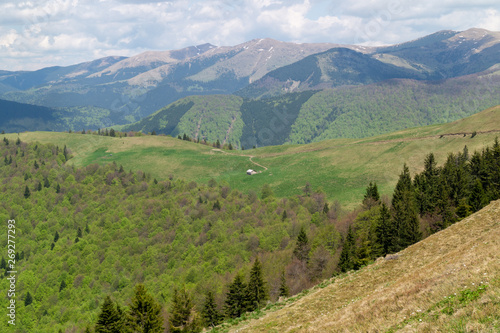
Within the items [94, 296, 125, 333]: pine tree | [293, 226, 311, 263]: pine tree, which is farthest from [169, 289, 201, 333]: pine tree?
[293, 226, 311, 263]: pine tree

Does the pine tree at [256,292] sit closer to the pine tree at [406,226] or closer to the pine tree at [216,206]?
the pine tree at [406,226]

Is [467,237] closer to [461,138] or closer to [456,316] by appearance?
[456,316]

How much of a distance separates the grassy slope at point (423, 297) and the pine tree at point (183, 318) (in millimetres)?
21497

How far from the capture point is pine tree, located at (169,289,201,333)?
2378 inches

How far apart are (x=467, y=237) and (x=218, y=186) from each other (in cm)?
16021

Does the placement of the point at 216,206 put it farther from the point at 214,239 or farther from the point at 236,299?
the point at 236,299

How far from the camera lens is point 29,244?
180 metres

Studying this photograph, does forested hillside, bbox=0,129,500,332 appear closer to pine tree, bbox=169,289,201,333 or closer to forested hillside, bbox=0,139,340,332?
forested hillside, bbox=0,139,340,332

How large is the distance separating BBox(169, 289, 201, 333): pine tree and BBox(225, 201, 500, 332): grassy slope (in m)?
21.5

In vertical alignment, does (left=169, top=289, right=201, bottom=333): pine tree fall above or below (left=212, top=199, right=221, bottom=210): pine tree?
above

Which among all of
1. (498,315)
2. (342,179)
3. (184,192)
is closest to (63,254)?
(184,192)

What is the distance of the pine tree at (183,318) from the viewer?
6041cm

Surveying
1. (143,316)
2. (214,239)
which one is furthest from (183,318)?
(214,239)

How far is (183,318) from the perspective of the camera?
61094 millimetres
